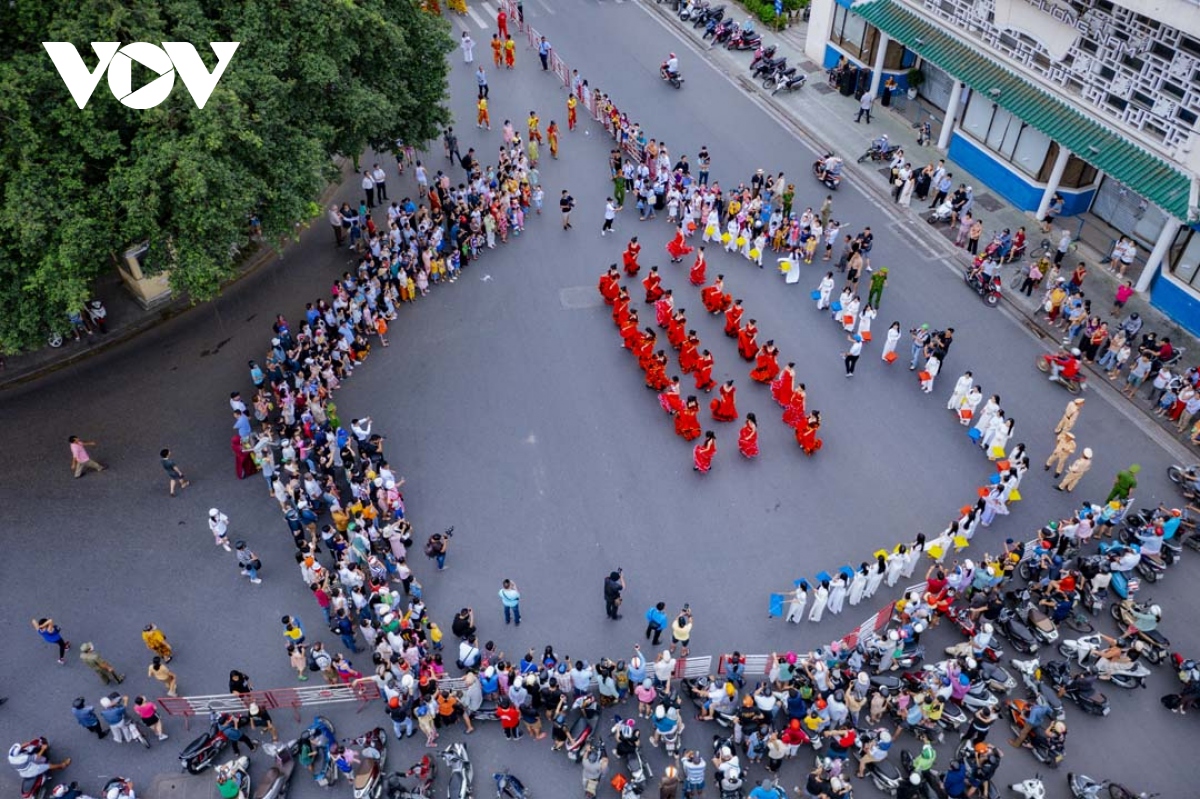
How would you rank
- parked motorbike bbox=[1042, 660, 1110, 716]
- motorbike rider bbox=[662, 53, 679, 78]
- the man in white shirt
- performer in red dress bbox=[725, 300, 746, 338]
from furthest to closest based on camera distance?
motorbike rider bbox=[662, 53, 679, 78]
the man in white shirt
performer in red dress bbox=[725, 300, 746, 338]
parked motorbike bbox=[1042, 660, 1110, 716]

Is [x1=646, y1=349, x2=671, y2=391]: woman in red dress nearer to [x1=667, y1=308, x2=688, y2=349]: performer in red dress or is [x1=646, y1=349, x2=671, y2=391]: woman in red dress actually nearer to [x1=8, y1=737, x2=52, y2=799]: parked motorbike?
[x1=667, y1=308, x2=688, y2=349]: performer in red dress

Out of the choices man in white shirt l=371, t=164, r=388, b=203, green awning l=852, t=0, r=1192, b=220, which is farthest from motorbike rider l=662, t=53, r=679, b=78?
man in white shirt l=371, t=164, r=388, b=203

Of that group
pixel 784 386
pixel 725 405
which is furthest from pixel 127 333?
pixel 784 386

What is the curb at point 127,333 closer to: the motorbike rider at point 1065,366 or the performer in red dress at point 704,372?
the performer in red dress at point 704,372

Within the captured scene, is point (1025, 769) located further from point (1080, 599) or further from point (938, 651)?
point (1080, 599)

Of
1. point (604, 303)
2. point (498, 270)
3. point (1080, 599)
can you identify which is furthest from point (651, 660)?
point (498, 270)

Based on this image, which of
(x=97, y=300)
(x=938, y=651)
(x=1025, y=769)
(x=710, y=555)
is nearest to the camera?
(x=1025, y=769)
